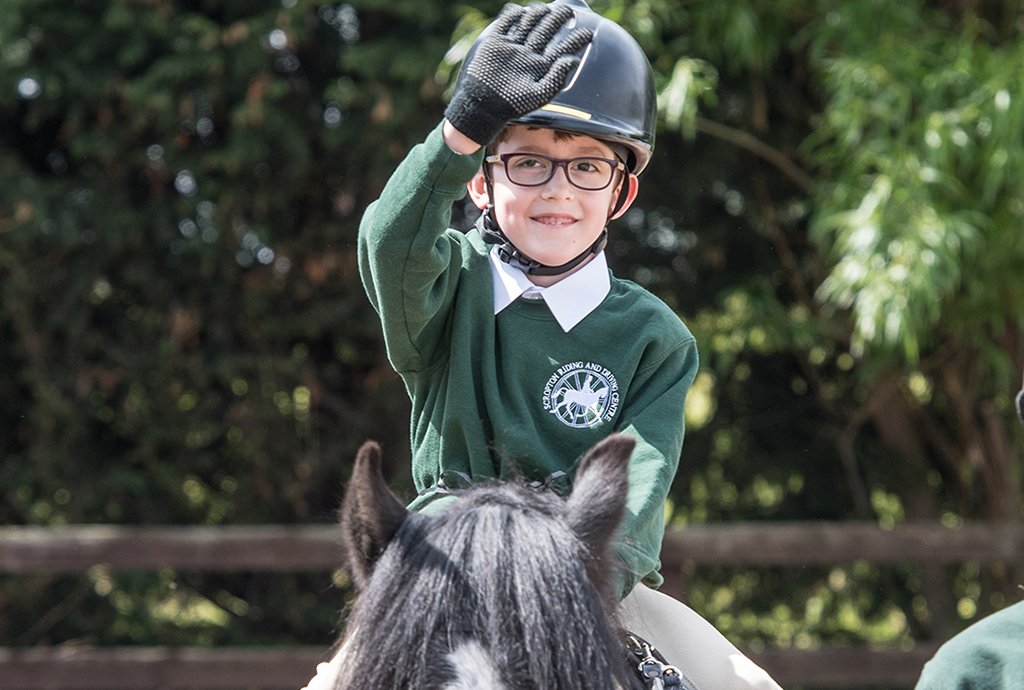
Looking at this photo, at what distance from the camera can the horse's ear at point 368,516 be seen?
1933 millimetres

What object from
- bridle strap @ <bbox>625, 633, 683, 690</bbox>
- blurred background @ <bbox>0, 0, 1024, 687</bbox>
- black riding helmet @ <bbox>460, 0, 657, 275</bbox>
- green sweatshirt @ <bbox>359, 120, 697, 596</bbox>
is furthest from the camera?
blurred background @ <bbox>0, 0, 1024, 687</bbox>

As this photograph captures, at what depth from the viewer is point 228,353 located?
7.63 meters

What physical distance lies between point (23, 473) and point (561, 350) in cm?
600

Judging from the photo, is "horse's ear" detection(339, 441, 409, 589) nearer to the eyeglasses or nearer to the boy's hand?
the boy's hand

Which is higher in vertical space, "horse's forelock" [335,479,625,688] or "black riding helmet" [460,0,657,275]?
"black riding helmet" [460,0,657,275]

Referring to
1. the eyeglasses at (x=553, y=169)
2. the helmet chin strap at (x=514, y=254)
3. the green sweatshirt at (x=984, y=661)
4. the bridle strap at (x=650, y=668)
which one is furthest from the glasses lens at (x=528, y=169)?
the green sweatshirt at (x=984, y=661)

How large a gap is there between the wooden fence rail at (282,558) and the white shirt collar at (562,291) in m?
4.39

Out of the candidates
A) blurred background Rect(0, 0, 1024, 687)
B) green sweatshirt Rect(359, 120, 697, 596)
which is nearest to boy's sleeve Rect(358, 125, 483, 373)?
green sweatshirt Rect(359, 120, 697, 596)

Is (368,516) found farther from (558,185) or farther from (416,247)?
(558,185)

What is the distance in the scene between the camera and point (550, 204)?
2.53 meters

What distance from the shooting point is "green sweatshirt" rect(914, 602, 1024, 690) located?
7.30 feet

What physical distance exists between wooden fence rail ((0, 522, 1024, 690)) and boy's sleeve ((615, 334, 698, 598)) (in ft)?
14.3

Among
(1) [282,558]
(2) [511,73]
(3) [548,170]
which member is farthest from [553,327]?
(1) [282,558]

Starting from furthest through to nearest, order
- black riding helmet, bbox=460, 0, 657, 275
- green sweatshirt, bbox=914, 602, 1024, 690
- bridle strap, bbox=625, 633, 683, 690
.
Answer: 1. black riding helmet, bbox=460, 0, 657, 275
2. green sweatshirt, bbox=914, 602, 1024, 690
3. bridle strap, bbox=625, 633, 683, 690
